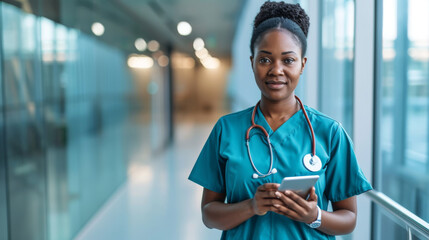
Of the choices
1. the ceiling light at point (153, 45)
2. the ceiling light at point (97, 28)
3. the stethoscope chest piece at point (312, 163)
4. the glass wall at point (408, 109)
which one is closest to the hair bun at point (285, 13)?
the stethoscope chest piece at point (312, 163)

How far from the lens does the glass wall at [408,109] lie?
8211 millimetres

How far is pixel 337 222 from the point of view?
42.3 inches

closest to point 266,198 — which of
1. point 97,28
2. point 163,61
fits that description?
point 97,28

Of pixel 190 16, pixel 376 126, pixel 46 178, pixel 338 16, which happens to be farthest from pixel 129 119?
pixel 376 126

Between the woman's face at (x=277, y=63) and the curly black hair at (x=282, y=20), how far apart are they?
0.8 inches

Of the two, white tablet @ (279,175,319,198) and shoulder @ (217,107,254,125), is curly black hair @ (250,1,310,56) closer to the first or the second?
shoulder @ (217,107,254,125)

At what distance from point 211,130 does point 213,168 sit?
416mm

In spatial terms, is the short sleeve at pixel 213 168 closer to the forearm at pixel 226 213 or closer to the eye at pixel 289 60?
the forearm at pixel 226 213

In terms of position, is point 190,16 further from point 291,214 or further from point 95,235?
point 291,214

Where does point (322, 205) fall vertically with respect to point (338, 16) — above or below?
below

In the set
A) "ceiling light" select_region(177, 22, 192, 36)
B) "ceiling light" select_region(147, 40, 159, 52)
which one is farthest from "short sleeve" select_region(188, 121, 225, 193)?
"ceiling light" select_region(147, 40, 159, 52)

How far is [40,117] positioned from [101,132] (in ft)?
5.99

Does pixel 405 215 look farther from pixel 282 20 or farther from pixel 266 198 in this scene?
pixel 282 20

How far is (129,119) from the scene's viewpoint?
6.41 meters
